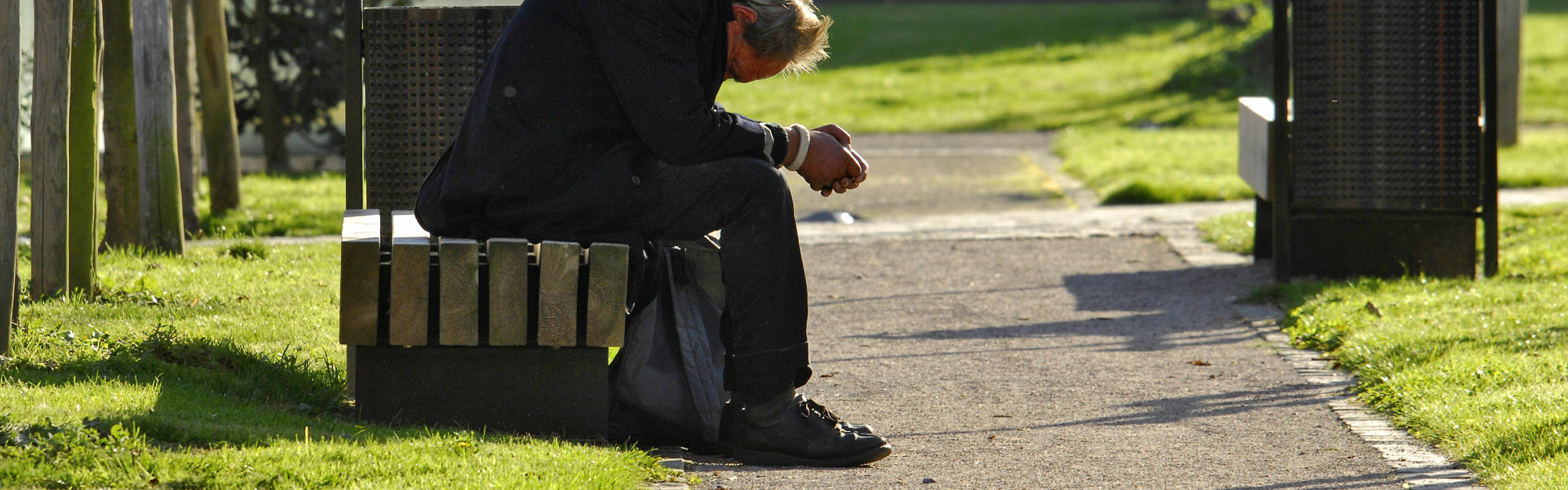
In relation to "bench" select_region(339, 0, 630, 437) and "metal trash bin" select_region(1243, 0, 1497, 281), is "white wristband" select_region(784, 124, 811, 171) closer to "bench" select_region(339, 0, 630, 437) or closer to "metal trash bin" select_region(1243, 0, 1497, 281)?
"bench" select_region(339, 0, 630, 437)

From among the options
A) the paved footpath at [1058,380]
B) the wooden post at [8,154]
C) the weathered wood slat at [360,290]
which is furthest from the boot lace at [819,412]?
the wooden post at [8,154]

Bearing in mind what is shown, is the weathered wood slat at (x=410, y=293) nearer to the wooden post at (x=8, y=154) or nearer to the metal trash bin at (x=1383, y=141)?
the wooden post at (x=8, y=154)

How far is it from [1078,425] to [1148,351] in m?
1.25

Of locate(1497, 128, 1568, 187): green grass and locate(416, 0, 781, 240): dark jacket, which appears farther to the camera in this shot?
locate(1497, 128, 1568, 187): green grass

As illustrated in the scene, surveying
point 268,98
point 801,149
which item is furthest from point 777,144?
point 268,98

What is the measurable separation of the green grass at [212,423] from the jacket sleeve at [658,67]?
78 cm

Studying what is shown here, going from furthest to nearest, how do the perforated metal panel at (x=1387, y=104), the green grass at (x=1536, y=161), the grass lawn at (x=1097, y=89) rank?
A: the grass lawn at (x=1097, y=89) → the green grass at (x=1536, y=161) → the perforated metal panel at (x=1387, y=104)

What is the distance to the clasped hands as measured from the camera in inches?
154

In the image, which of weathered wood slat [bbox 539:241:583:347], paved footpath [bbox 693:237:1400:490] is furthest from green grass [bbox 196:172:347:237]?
weathered wood slat [bbox 539:241:583:347]

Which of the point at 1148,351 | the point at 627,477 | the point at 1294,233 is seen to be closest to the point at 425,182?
the point at 627,477

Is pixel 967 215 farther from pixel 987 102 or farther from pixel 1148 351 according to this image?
pixel 987 102

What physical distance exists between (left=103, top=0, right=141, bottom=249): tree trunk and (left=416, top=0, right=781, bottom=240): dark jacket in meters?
2.80

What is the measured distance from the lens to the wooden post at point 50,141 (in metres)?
4.46

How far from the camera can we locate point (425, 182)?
4105 millimetres
